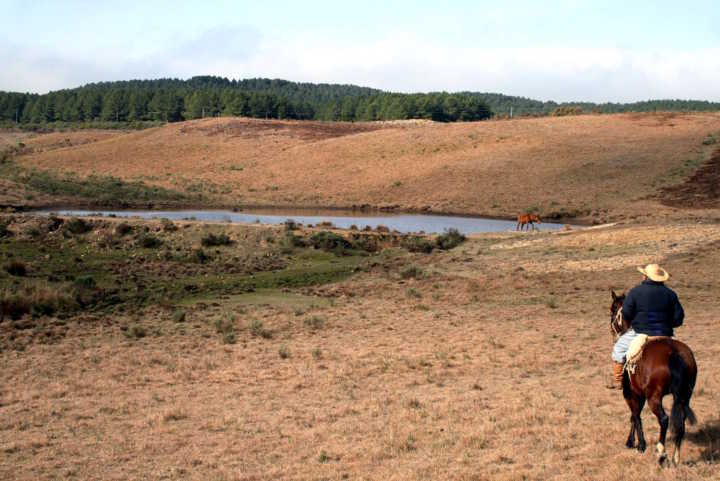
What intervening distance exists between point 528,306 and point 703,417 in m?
12.8

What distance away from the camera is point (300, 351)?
18156 mm

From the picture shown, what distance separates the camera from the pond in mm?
47438

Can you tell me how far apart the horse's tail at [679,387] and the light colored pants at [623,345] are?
920 millimetres

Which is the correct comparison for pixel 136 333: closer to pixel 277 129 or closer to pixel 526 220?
pixel 526 220

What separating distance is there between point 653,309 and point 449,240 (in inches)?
1112

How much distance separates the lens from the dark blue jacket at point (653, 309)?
9039mm

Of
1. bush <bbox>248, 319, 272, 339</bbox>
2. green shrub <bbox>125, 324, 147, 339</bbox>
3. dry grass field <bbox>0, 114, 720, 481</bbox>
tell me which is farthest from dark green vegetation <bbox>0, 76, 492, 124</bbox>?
green shrub <bbox>125, 324, 147, 339</bbox>

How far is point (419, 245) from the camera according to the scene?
120ft

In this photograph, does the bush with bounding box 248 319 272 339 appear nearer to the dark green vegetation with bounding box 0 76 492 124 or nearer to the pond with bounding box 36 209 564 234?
the pond with bounding box 36 209 564 234

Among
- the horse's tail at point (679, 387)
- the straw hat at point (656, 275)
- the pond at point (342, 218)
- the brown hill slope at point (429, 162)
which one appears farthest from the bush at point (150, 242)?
the horse's tail at point (679, 387)

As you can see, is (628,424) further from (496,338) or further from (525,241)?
(525,241)

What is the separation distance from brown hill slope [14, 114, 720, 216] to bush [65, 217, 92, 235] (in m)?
22.3

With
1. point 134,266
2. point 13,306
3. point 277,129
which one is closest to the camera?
point 13,306

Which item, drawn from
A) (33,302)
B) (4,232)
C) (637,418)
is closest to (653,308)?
(637,418)
